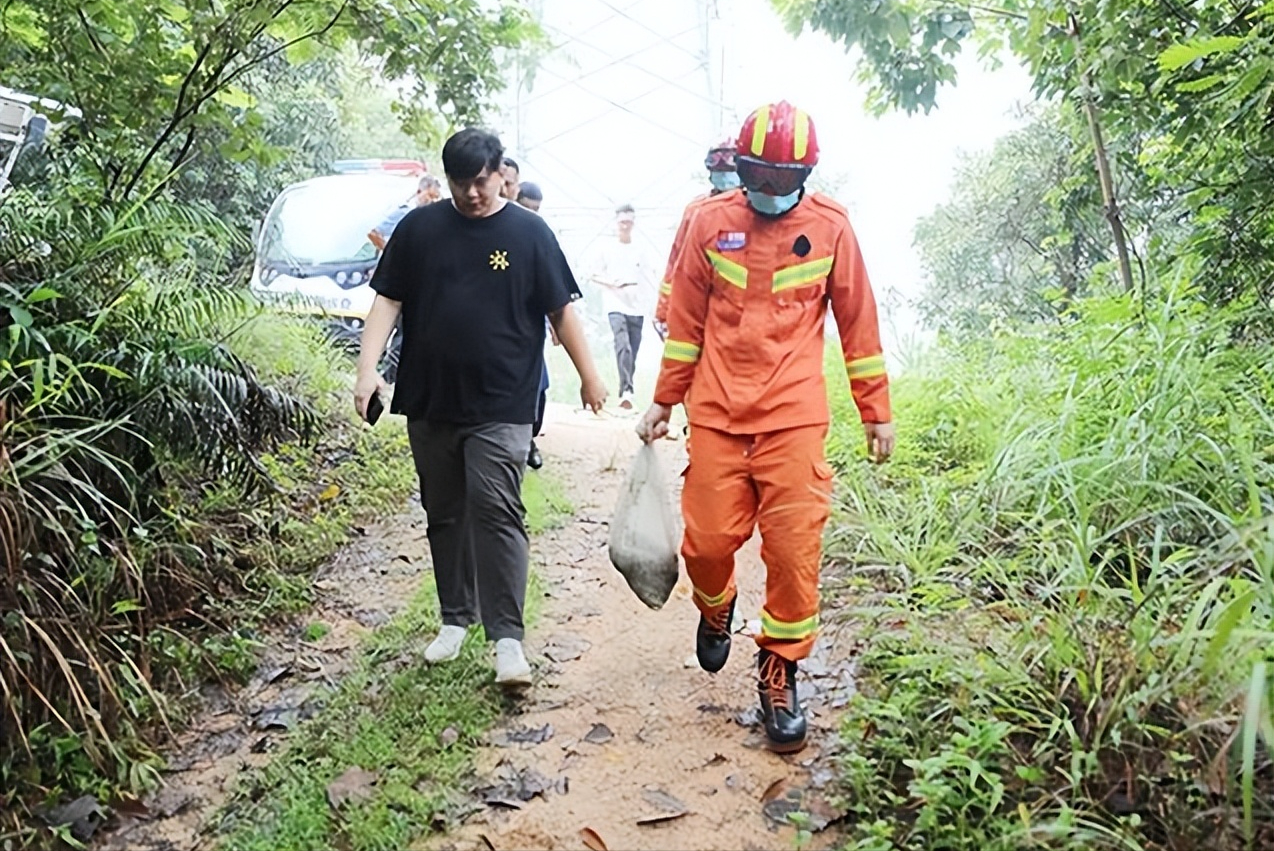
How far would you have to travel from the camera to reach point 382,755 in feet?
10.6

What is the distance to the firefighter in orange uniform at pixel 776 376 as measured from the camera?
3.13 m

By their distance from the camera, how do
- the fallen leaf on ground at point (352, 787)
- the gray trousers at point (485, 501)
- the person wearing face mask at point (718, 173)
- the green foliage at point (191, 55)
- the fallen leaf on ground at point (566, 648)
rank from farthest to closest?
the person wearing face mask at point (718, 173) < the green foliage at point (191, 55) < the fallen leaf on ground at point (566, 648) < the gray trousers at point (485, 501) < the fallen leaf on ground at point (352, 787)

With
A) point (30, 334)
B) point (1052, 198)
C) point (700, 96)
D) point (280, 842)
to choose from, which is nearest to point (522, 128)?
point (700, 96)

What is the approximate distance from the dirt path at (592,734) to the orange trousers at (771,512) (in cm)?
40

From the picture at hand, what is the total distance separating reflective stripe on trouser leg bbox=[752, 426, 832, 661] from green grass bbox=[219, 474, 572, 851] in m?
1.04

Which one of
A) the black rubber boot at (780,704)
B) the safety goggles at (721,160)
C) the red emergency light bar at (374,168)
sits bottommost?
the black rubber boot at (780,704)

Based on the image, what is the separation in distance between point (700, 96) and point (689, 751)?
16.1m

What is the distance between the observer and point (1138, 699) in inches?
101

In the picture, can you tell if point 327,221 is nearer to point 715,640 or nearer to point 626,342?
point 626,342

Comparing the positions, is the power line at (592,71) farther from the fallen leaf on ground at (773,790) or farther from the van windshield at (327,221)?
the fallen leaf on ground at (773,790)

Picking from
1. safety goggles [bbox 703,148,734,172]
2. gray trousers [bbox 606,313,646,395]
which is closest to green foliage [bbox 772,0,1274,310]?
safety goggles [bbox 703,148,734,172]

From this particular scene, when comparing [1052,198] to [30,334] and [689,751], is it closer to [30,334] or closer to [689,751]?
[689,751]

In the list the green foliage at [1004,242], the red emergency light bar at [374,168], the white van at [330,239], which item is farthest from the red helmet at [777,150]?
the red emergency light bar at [374,168]

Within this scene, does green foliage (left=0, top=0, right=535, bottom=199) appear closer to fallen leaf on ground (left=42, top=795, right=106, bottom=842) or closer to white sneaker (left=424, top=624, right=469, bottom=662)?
white sneaker (left=424, top=624, right=469, bottom=662)
